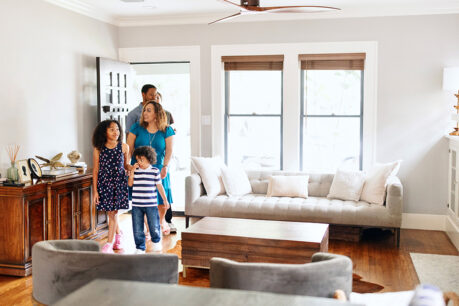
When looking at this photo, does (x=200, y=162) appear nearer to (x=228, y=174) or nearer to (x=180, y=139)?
(x=228, y=174)

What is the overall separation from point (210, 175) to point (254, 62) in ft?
5.30

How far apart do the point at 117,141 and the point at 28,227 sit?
109 cm

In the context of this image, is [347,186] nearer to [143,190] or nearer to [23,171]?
[143,190]

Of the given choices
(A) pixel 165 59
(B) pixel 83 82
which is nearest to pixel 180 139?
(A) pixel 165 59

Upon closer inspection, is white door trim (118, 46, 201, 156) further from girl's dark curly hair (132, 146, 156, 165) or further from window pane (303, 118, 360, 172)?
girl's dark curly hair (132, 146, 156, 165)

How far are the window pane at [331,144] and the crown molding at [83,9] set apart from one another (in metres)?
2.79

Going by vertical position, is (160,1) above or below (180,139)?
above

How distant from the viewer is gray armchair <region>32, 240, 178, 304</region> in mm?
2080

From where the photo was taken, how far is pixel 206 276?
4.14 m

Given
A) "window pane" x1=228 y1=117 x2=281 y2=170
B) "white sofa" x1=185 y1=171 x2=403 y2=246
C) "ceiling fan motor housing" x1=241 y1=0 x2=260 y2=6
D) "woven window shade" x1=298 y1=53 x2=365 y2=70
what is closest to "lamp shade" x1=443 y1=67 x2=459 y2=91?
"woven window shade" x1=298 y1=53 x2=365 y2=70

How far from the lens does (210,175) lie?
5.62 meters

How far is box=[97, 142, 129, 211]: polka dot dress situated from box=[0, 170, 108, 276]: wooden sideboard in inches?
12.9

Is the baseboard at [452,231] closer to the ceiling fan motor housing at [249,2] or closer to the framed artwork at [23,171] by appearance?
the ceiling fan motor housing at [249,2]

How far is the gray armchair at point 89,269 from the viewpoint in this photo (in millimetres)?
2080
